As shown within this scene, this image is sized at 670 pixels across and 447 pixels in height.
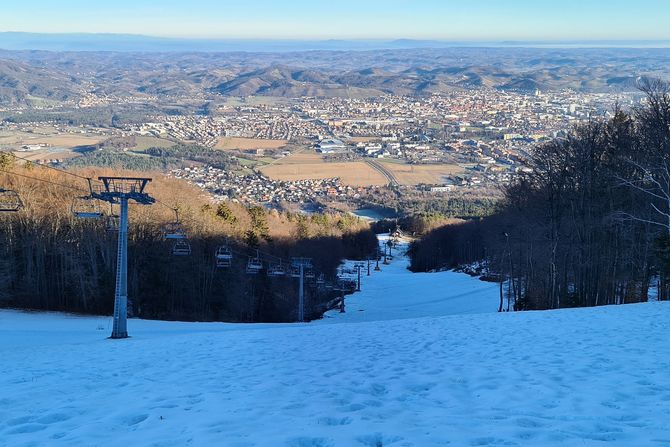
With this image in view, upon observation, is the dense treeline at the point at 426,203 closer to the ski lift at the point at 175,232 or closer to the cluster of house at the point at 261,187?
the cluster of house at the point at 261,187

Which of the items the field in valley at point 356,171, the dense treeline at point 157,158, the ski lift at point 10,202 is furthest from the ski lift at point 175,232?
the field in valley at point 356,171

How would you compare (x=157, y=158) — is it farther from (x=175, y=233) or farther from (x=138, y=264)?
(x=175, y=233)

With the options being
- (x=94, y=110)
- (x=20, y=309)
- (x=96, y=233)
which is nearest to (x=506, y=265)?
(x=96, y=233)

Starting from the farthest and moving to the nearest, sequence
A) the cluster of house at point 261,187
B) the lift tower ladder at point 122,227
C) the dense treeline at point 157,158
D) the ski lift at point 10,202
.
Result: the cluster of house at point 261,187 < the dense treeline at point 157,158 < the lift tower ladder at point 122,227 < the ski lift at point 10,202

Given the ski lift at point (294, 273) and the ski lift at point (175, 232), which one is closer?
the ski lift at point (175, 232)

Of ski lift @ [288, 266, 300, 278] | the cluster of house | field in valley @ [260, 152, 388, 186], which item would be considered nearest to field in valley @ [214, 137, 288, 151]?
field in valley @ [260, 152, 388, 186]

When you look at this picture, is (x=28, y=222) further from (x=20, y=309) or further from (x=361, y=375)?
(x=361, y=375)

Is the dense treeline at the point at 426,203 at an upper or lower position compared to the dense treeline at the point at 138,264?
lower
